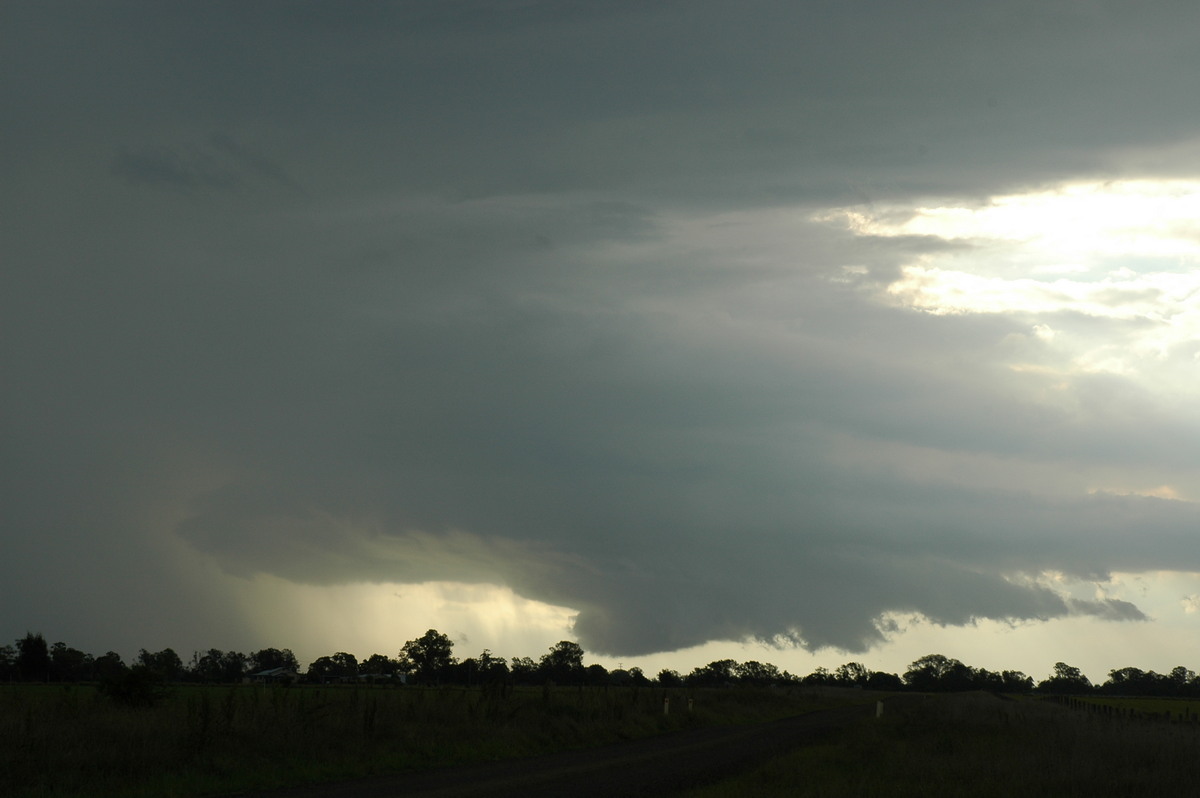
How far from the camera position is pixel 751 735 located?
41188mm

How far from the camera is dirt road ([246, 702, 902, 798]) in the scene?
18562 millimetres

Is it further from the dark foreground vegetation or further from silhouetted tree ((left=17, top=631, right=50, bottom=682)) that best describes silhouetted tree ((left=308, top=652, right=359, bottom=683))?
the dark foreground vegetation

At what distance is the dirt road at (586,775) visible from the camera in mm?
18562

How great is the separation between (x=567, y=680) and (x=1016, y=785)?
149 metres

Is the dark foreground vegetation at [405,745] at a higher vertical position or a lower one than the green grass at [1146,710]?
higher

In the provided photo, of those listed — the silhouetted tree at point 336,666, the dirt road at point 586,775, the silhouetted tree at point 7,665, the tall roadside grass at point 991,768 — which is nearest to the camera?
the dirt road at point 586,775

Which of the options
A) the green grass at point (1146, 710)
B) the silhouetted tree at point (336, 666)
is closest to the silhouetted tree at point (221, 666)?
the silhouetted tree at point (336, 666)

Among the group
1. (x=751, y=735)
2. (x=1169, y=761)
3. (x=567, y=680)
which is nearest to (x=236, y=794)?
(x=1169, y=761)

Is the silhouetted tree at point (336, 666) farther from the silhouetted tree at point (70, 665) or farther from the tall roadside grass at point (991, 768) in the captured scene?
the tall roadside grass at point (991, 768)

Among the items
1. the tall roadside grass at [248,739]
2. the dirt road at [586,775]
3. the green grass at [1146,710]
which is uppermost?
the tall roadside grass at [248,739]

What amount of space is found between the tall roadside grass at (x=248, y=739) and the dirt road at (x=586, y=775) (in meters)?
1.57

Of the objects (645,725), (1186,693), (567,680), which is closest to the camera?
(645,725)

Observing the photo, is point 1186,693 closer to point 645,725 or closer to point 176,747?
point 645,725

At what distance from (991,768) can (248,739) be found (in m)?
17.7
